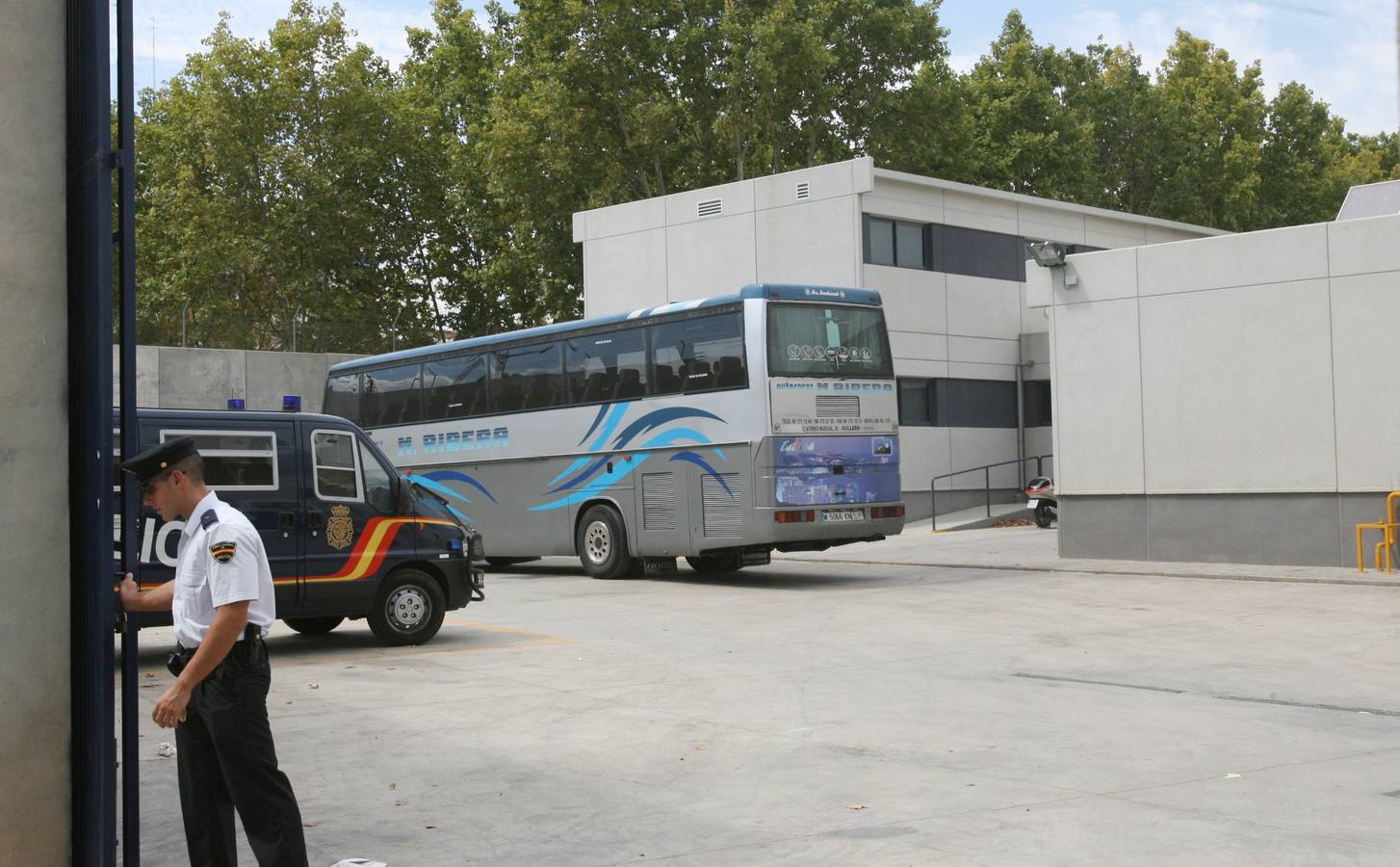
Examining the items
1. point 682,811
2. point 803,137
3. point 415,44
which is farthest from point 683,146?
point 682,811

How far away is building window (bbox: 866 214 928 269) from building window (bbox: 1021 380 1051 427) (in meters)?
4.83

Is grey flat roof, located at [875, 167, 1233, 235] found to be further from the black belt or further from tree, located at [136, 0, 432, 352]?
the black belt

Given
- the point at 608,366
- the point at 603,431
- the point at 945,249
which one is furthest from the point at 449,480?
the point at 945,249

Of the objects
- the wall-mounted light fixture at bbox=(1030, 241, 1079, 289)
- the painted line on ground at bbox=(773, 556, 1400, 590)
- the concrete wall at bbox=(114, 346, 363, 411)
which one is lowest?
the painted line on ground at bbox=(773, 556, 1400, 590)

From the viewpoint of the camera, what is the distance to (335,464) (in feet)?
43.9

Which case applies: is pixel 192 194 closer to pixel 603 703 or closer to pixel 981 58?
pixel 981 58

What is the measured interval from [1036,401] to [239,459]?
27128 millimetres

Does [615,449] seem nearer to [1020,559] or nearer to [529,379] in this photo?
[529,379]

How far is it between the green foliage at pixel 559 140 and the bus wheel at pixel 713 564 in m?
25.0

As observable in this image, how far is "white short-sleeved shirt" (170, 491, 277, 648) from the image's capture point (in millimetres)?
5133

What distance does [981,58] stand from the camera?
188ft

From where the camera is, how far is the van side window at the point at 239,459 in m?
12.7

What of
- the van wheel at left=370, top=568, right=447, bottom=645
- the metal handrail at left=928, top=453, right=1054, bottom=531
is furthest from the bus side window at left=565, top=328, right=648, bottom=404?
the metal handrail at left=928, top=453, right=1054, bottom=531

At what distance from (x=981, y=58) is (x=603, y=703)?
51.1 metres
